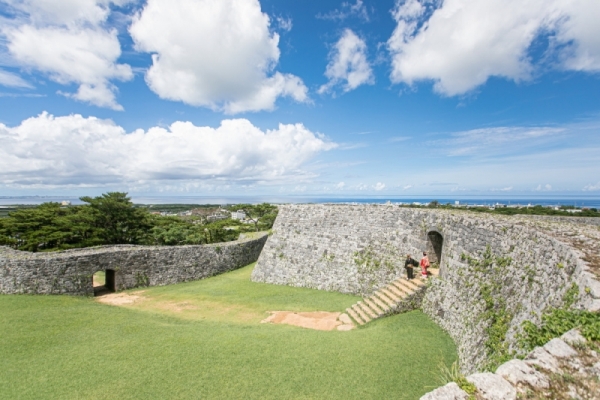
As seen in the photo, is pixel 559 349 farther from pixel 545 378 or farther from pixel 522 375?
pixel 522 375

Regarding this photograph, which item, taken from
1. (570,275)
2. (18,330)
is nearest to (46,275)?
(18,330)

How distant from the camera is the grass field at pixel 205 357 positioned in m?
6.23

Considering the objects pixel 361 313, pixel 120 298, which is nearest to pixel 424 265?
pixel 361 313

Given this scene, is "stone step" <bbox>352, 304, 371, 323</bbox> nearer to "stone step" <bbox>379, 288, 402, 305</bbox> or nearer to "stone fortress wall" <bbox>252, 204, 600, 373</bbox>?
"stone step" <bbox>379, 288, 402, 305</bbox>

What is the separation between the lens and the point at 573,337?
3605 millimetres

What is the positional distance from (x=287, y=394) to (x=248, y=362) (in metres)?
1.54

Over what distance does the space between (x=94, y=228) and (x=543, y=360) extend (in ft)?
96.9

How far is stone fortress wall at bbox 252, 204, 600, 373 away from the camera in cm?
533

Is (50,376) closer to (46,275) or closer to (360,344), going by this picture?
(360,344)

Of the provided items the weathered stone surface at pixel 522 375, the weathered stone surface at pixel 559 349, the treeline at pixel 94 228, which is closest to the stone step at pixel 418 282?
the weathered stone surface at pixel 559 349

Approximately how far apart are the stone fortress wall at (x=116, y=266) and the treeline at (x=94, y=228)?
7.83 metres

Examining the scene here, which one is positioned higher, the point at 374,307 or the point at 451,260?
the point at 451,260

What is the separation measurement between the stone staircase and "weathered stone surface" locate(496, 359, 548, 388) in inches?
279

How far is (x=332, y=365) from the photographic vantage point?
698 cm
